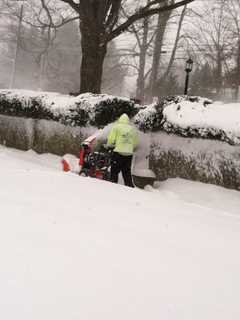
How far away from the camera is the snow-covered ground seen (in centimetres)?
282

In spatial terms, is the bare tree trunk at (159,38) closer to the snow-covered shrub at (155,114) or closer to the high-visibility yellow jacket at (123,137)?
the snow-covered shrub at (155,114)

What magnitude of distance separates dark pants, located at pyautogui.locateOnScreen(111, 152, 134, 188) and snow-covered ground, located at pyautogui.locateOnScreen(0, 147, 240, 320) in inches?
132

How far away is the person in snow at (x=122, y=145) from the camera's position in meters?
9.25

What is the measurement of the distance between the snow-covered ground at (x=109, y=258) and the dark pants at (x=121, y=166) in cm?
336

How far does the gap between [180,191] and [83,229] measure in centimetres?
510

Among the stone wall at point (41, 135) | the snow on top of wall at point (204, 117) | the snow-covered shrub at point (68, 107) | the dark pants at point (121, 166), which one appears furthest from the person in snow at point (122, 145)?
the stone wall at point (41, 135)

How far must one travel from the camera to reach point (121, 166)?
938 centimetres

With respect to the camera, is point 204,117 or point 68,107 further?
point 68,107

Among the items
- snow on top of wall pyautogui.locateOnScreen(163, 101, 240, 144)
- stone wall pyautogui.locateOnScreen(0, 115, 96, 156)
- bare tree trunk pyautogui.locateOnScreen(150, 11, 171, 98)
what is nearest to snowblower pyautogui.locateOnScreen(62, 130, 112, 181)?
snow on top of wall pyautogui.locateOnScreen(163, 101, 240, 144)

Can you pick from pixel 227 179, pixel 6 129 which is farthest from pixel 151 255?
pixel 6 129

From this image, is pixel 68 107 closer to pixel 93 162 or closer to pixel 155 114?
pixel 155 114

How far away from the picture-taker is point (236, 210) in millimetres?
7828

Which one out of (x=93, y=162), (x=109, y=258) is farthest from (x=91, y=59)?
(x=109, y=258)

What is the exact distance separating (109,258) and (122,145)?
19.1ft
